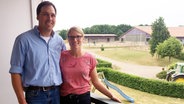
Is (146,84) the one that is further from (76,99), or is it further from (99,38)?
(76,99)

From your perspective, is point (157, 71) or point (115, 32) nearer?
point (157, 71)

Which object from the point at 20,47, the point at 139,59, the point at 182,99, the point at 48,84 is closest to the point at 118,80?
the point at 139,59

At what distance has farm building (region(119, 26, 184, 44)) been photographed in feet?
5.42

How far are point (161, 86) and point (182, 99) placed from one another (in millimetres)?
184

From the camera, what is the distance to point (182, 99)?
179 cm

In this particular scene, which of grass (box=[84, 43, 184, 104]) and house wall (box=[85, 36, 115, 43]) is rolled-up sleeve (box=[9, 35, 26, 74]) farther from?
house wall (box=[85, 36, 115, 43])

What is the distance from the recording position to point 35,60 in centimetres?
111

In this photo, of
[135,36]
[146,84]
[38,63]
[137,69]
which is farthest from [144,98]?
[38,63]

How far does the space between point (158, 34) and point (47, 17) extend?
94cm

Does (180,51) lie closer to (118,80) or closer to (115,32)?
(115,32)

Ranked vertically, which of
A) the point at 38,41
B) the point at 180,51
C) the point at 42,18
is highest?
the point at 42,18

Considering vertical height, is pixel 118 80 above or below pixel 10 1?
below

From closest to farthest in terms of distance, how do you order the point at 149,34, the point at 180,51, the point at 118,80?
the point at 180,51 < the point at 149,34 < the point at 118,80

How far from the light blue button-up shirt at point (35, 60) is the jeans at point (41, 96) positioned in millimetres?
43
